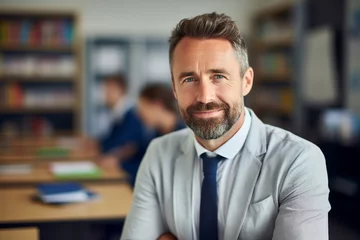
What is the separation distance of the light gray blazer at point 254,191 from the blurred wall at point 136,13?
5.93 m

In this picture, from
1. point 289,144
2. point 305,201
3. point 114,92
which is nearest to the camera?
point 305,201

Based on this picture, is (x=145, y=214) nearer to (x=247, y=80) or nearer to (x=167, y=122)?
(x=247, y=80)

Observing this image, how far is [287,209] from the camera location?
1.47m

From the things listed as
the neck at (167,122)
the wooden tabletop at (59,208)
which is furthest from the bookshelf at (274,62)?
the wooden tabletop at (59,208)

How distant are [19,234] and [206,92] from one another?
1113mm

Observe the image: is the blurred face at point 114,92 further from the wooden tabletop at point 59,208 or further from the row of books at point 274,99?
the wooden tabletop at point 59,208

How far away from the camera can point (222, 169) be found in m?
1.68

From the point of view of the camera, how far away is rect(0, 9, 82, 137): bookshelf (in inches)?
258

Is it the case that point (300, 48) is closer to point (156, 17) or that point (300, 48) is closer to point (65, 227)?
point (156, 17)

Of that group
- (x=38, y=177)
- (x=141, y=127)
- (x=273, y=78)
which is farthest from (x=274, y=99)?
(x=38, y=177)

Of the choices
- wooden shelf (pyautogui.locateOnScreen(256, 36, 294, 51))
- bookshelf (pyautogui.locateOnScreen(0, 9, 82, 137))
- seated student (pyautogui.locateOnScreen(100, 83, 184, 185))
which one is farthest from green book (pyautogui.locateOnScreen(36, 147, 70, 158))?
wooden shelf (pyautogui.locateOnScreen(256, 36, 294, 51))

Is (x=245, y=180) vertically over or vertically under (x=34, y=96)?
over

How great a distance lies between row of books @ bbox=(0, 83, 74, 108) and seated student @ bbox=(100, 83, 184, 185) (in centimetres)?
184

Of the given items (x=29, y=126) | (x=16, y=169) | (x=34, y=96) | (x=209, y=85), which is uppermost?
(x=209, y=85)
